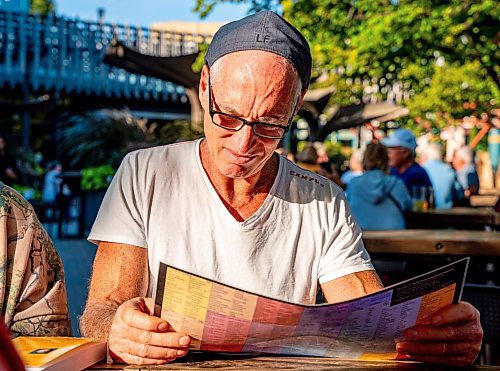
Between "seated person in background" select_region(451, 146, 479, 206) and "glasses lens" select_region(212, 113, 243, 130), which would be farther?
"seated person in background" select_region(451, 146, 479, 206)

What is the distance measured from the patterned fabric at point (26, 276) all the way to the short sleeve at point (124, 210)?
146 mm

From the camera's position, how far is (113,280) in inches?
76.5

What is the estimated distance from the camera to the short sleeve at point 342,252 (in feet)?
7.00

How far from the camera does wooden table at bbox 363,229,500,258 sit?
15.3 feet

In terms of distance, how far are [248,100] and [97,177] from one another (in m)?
10.5

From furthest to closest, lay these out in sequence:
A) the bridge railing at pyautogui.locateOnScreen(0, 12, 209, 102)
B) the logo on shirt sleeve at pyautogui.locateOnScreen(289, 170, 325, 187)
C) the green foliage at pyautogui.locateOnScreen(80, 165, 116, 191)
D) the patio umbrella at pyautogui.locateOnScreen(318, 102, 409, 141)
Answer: the bridge railing at pyautogui.locateOnScreen(0, 12, 209, 102) < the patio umbrella at pyautogui.locateOnScreen(318, 102, 409, 141) < the green foliage at pyautogui.locateOnScreen(80, 165, 116, 191) < the logo on shirt sleeve at pyautogui.locateOnScreen(289, 170, 325, 187)

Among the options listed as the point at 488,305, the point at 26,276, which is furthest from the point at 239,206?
the point at 488,305

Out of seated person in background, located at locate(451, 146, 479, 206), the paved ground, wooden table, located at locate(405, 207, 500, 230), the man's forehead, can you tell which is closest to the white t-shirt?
the man's forehead

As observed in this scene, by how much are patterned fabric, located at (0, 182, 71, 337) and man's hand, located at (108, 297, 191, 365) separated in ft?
0.94

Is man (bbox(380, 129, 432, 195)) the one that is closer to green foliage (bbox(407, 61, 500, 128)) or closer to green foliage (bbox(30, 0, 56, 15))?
green foliage (bbox(407, 61, 500, 128))

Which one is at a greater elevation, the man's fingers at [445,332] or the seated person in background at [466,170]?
the seated person in background at [466,170]

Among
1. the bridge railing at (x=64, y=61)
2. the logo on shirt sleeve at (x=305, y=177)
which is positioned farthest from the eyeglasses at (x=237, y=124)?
the bridge railing at (x=64, y=61)

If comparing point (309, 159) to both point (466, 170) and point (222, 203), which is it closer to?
point (466, 170)

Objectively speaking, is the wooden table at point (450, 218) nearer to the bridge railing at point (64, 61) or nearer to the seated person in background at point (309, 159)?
the seated person in background at point (309, 159)
